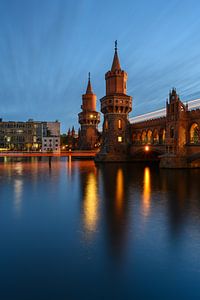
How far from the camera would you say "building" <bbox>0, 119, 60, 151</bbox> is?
118 m

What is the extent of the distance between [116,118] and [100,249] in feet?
166

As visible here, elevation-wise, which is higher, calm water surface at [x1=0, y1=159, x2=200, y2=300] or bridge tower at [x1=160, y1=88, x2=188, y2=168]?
bridge tower at [x1=160, y1=88, x2=188, y2=168]

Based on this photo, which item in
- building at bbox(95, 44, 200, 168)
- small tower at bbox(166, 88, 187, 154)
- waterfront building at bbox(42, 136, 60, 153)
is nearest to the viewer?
small tower at bbox(166, 88, 187, 154)

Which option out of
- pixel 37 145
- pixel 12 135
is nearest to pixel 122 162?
pixel 37 145

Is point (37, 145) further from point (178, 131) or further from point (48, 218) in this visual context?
point (48, 218)

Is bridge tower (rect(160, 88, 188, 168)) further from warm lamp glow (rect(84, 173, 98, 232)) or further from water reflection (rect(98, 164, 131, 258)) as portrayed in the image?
warm lamp glow (rect(84, 173, 98, 232))

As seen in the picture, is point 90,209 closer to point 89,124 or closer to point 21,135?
point 89,124

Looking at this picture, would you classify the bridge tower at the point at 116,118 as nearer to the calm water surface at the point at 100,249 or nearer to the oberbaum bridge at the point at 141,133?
the oberbaum bridge at the point at 141,133

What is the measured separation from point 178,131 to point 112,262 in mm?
33897

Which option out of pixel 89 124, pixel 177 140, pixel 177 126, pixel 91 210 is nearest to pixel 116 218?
pixel 91 210

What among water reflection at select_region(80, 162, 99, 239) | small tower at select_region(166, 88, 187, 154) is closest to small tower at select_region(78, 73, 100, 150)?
small tower at select_region(166, 88, 187, 154)

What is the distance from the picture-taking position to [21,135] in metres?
119

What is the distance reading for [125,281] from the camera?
6.50m

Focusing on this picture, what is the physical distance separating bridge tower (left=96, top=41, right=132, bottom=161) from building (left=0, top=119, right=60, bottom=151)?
69.7 meters
